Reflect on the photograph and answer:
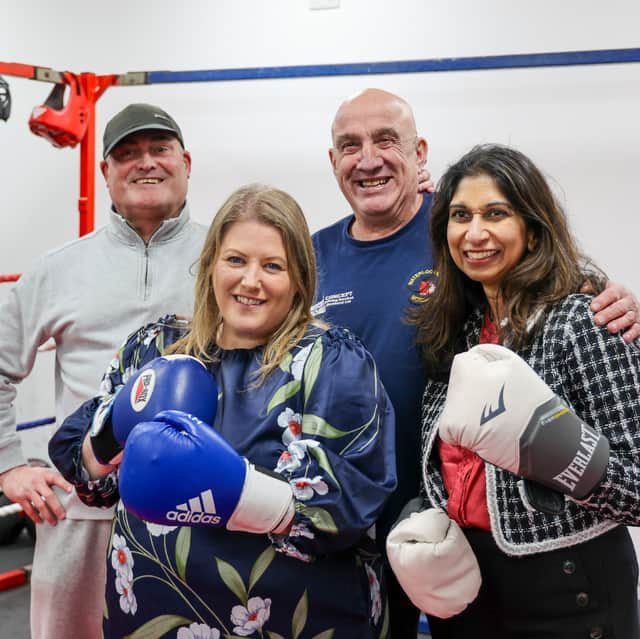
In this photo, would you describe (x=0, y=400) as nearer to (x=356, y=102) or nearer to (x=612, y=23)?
(x=356, y=102)

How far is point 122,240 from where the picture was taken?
1.91m

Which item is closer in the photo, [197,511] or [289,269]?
[197,511]

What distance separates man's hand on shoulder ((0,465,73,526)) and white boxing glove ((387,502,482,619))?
0.86 meters

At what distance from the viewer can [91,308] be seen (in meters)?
1.83

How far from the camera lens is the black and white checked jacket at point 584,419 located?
115cm

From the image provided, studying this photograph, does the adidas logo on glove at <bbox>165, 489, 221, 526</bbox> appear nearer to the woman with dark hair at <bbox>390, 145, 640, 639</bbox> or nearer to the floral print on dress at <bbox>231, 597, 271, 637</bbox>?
the floral print on dress at <bbox>231, 597, 271, 637</bbox>

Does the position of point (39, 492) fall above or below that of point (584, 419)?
below

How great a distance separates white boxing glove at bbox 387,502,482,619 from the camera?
122cm

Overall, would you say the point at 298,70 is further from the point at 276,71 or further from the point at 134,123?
the point at 134,123

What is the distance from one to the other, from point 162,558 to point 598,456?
703 mm

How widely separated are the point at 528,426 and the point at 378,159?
3.08 feet

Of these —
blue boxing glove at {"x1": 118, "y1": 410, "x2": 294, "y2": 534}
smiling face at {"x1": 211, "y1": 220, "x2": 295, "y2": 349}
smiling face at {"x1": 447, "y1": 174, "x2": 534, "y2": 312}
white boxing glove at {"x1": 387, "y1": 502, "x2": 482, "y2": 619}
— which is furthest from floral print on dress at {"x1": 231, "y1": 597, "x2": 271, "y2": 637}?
smiling face at {"x1": 447, "y1": 174, "x2": 534, "y2": 312}

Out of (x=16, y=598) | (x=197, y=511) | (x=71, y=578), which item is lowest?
(x=16, y=598)

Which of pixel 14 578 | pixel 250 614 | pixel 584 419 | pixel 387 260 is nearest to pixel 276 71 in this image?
pixel 387 260
